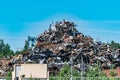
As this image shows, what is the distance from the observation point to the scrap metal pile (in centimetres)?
4162

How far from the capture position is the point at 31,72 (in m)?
33.9

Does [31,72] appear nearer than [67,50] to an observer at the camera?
Yes

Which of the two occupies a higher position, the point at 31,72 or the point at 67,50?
the point at 67,50

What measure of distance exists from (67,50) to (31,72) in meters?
9.65

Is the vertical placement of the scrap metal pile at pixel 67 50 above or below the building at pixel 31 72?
above

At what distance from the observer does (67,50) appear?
4291 cm

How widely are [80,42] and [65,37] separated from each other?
1794mm

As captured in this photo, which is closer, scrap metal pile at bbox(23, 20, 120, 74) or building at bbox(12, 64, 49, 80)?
building at bbox(12, 64, 49, 80)

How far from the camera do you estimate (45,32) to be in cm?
4566

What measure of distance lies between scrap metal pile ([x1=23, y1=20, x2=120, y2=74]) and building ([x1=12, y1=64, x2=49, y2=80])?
20.6 ft

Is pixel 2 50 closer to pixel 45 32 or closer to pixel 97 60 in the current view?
pixel 45 32

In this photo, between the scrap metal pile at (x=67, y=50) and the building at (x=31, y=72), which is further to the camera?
the scrap metal pile at (x=67, y=50)

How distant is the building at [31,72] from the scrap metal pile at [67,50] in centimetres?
629

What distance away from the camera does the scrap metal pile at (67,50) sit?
41.6 metres
